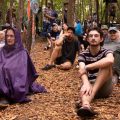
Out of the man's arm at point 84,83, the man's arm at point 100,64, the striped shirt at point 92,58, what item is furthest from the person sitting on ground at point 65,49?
the man's arm at point 100,64

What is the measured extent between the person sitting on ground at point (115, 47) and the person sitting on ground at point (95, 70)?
1.56 metres

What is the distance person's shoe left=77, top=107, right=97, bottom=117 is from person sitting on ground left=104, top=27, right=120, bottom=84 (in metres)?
2.63

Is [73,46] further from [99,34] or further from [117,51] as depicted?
[99,34]

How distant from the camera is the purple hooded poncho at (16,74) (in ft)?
20.0

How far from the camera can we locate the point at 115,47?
25.4 feet

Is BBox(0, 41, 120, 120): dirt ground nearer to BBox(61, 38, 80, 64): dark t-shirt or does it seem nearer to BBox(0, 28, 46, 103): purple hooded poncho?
BBox(0, 28, 46, 103): purple hooded poncho

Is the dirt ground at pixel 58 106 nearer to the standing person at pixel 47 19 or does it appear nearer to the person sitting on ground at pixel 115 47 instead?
the person sitting on ground at pixel 115 47

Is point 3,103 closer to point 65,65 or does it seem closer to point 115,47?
point 115,47

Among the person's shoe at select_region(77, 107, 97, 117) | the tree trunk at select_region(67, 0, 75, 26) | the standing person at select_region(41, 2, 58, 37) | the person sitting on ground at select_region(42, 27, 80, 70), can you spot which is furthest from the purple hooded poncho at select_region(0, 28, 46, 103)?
the standing person at select_region(41, 2, 58, 37)

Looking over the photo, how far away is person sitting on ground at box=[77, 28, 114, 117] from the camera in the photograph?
17.3 feet

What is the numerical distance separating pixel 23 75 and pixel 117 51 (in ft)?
7.50

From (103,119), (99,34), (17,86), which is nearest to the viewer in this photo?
(103,119)

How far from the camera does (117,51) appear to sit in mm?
7711

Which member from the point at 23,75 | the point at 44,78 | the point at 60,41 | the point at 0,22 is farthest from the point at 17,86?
the point at 0,22
